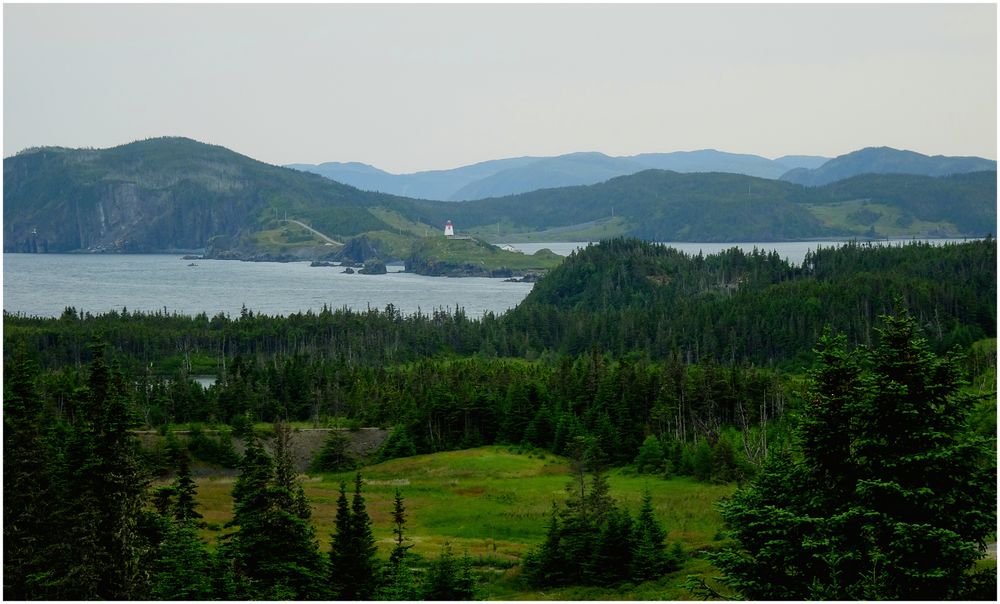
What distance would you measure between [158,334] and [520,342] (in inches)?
2493

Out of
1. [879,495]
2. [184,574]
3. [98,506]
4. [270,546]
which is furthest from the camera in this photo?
[270,546]

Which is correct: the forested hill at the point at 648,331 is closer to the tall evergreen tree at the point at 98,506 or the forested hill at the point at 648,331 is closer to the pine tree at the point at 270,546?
the pine tree at the point at 270,546

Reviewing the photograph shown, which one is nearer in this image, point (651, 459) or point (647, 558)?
point (647, 558)

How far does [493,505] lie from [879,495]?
172 feet

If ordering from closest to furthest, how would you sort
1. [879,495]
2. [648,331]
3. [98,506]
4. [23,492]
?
[879,495] → [23,492] → [98,506] → [648,331]

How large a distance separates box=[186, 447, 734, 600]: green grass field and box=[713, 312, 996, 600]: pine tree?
16526mm

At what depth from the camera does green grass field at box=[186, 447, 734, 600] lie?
55.8m

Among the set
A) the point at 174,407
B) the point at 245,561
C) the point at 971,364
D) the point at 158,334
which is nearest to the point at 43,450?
the point at 245,561

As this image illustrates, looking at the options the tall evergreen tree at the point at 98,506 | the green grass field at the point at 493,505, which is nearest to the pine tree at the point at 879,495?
the green grass field at the point at 493,505

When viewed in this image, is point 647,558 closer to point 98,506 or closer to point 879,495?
point 879,495

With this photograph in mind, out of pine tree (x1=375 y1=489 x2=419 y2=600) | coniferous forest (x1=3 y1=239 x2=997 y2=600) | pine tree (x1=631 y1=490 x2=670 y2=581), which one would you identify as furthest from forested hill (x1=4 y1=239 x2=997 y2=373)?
pine tree (x1=375 y1=489 x2=419 y2=600)

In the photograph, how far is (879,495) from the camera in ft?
102

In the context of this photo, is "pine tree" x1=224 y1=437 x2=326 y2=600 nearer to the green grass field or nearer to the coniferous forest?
the coniferous forest

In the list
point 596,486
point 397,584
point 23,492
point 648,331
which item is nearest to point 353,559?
point 397,584
